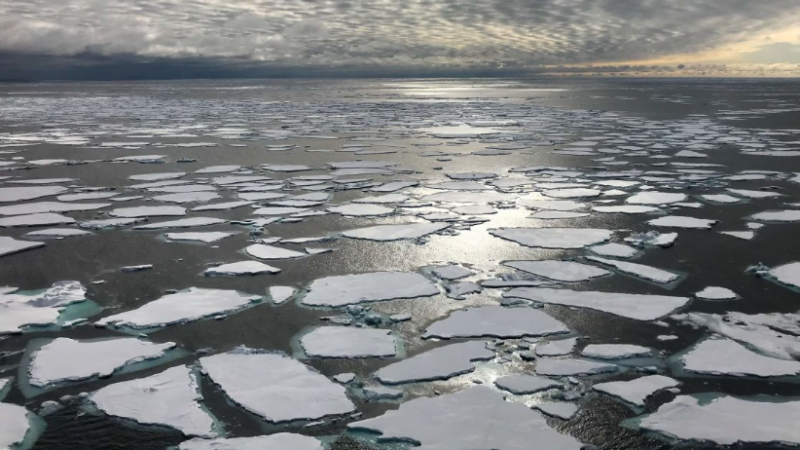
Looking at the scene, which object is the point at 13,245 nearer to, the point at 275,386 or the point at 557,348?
the point at 275,386

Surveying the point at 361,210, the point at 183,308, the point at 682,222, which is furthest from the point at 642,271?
the point at 183,308

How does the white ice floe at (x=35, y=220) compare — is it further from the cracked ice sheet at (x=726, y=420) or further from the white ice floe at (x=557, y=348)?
the cracked ice sheet at (x=726, y=420)

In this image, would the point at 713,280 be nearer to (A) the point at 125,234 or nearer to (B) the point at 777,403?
(B) the point at 777,403

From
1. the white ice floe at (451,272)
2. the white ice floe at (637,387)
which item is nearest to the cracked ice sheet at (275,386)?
the white ice floe at (637,387)

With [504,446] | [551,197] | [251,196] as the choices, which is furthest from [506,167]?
[504,446]

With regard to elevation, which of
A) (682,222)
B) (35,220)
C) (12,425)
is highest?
(682,222)
